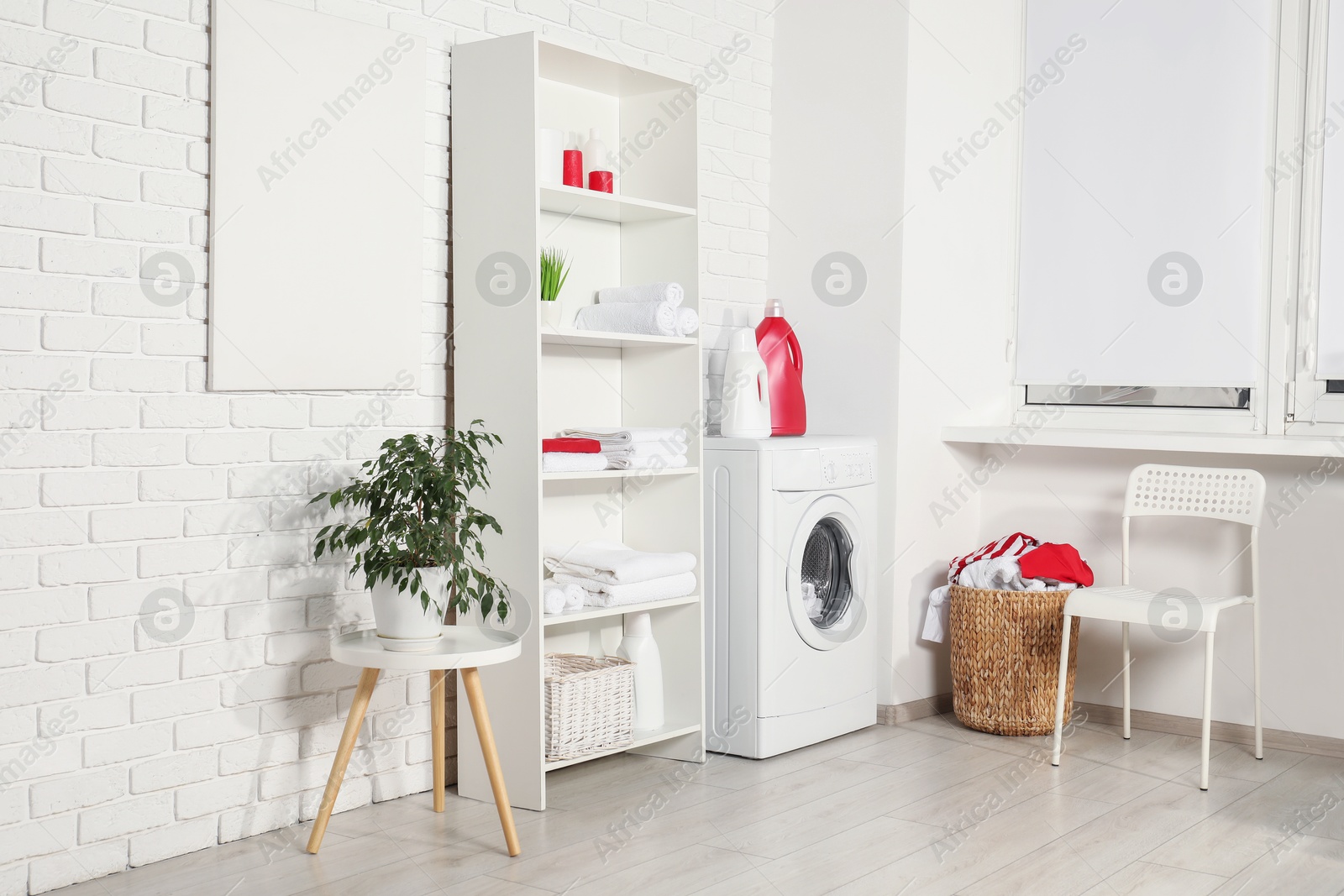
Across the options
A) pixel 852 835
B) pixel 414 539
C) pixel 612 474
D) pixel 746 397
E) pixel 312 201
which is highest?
pixel 312 201

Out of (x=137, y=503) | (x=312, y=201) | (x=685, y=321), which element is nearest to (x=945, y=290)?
(x=685, y=321)

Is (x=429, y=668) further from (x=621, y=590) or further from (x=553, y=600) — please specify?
(x=621, y=590)

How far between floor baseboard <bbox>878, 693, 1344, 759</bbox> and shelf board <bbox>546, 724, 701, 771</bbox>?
78 centimetres

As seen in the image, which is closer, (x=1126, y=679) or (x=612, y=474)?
(x=612, y=474)

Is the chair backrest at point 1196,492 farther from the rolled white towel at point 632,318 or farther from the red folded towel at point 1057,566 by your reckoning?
the rolled white towel at point 632,318

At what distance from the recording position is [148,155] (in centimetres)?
242

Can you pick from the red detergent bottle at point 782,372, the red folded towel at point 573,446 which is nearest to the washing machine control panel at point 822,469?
the red detergent bottle at point 782,372

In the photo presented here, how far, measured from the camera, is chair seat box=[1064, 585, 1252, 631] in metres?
3.05

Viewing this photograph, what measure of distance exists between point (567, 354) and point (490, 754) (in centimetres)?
117

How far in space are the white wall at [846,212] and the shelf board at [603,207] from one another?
77cm

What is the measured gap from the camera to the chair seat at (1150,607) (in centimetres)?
305

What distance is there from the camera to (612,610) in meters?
3.00

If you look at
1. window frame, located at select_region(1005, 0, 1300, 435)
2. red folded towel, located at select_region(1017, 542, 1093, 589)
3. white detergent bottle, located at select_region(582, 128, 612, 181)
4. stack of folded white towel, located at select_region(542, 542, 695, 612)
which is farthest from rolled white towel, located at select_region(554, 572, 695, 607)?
window frame, located at select_region(1005, 0, 1300, 435)

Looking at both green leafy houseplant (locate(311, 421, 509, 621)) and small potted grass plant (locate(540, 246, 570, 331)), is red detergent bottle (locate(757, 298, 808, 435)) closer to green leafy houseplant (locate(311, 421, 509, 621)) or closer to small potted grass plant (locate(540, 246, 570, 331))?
small potted grass plant (locate(540, 246, 570, 331))
